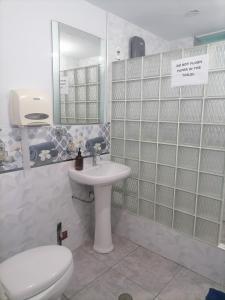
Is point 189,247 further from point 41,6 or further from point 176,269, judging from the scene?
point 41,6

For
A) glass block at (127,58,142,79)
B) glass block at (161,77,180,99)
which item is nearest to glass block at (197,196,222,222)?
glass block at (161,77,180,99)

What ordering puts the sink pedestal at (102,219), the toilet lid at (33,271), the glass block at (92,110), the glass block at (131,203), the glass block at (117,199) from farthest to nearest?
the glass block at (117,199) < the glass block at (131,203) < the glass block at (92,110) < the sink pedestal at (102,219) < the toilet lid at (33,271)

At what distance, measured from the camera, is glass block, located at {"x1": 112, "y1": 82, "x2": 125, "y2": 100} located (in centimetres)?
212

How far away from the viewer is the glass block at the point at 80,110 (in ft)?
6.39

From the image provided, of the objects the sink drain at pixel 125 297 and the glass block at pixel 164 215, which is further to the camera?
the glass block at pixel 164 215

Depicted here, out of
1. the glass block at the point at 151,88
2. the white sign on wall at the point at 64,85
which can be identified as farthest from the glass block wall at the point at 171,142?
the white sign on wall at the point at 64,85

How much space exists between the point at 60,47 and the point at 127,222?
5.75 ft

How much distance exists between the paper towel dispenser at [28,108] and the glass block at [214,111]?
3.79 feet

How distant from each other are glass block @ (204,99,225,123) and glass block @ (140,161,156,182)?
2.05 feet

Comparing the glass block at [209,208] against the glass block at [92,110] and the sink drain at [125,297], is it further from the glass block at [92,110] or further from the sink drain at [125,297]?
the glass block at [92,110]

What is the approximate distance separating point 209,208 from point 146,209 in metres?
0.60

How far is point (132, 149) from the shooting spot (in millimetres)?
2125

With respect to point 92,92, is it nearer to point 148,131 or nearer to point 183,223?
point 148,131

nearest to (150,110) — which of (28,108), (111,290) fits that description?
(28,108)
